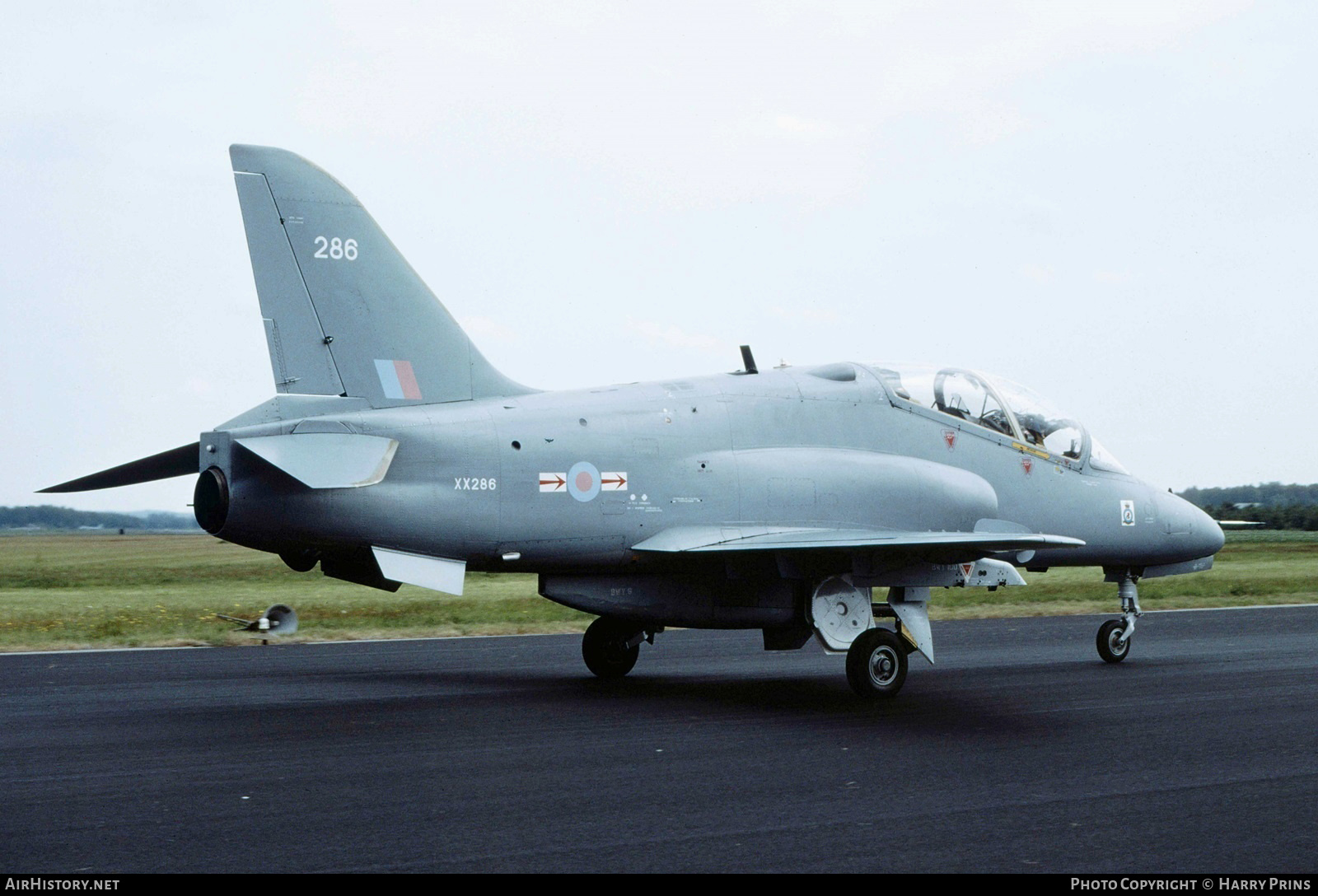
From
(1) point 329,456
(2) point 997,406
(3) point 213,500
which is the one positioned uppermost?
(2) point 997,406

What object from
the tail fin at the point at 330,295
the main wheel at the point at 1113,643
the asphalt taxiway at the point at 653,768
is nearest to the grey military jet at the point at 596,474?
the tail fin at the point at 330,295

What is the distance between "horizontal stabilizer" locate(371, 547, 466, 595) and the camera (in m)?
11.4

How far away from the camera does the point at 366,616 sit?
2575 centimetres

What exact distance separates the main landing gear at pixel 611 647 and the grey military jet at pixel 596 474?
0.02 m

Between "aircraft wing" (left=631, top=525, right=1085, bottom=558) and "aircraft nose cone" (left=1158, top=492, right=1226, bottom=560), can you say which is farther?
"aircraft nose cone" (left=1158, top=492, right=1226, bottom=560)

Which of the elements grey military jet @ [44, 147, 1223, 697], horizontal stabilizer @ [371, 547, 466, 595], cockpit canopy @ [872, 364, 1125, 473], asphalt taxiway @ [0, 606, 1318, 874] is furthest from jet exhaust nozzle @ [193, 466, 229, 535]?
cockpit canopy @ [872, 364, 1125, 473]

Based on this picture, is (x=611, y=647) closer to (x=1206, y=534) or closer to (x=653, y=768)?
(x=653, y=768)

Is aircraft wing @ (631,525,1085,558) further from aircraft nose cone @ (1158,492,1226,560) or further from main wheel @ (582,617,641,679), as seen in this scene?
aircraft nose cone @ (1158,492,1226,560)

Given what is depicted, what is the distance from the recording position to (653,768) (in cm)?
901

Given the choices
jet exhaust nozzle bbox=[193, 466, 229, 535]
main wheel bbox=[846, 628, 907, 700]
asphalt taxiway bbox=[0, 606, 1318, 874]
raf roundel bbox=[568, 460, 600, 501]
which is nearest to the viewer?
asphalt taxiway bbox=[0, 606, 1318, 874]

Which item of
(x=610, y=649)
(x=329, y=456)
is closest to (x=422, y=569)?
(x=329, y=456)

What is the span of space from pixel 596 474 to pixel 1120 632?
25.7 ft

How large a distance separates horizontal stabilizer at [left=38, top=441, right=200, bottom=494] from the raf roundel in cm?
356
